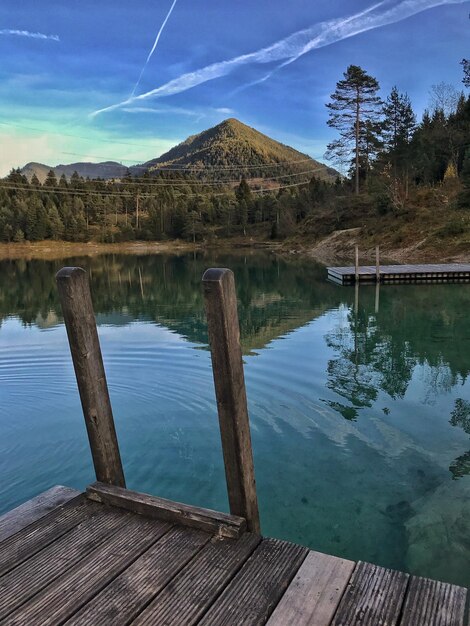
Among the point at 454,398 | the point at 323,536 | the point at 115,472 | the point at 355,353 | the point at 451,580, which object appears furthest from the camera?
the point at 355,353

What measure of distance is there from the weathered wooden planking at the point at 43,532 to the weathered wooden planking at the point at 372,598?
1751 mm

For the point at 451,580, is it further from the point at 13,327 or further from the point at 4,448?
the point at 13,327

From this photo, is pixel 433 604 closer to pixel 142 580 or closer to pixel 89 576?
pixel 142 580

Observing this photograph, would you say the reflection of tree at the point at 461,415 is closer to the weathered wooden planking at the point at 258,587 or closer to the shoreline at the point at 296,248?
the weathered wooden planking at the point at 258,587

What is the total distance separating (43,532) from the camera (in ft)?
9.67

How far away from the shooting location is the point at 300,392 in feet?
28.3

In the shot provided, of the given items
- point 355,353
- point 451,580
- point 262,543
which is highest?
point 262,543

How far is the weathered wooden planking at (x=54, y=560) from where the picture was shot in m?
2.39

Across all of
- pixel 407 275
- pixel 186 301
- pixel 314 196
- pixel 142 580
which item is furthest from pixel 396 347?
pixel 314 196

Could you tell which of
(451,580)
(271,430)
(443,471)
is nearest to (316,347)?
(271,430)

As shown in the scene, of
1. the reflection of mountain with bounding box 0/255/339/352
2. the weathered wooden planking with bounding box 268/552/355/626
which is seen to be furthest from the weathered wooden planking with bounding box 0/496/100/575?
the reflection of mountain with bounding box 0/255/339/352

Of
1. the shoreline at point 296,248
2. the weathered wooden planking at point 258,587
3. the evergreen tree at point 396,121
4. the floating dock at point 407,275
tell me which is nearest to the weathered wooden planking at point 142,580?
the weathered wooden planking at point 258,587

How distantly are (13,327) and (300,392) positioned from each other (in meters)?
12.0

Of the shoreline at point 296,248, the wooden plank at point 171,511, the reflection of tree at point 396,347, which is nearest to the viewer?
the wooden plank at point 171,511
